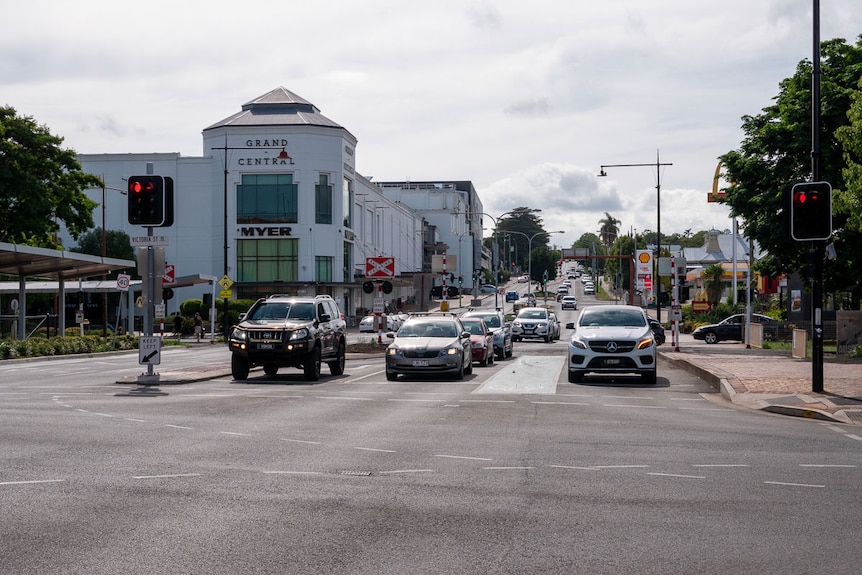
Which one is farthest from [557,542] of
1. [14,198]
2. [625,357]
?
[14,198]

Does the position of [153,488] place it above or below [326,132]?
below

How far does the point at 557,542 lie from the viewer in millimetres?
7090

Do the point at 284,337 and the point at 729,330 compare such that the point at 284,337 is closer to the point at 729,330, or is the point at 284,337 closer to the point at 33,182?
the point at 33,182

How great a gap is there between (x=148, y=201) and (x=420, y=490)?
46.2 feet

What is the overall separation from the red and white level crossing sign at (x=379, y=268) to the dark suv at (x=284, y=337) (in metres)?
20.0

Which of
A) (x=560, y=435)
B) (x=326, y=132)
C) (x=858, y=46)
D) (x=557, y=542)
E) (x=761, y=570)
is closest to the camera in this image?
(x=761, y=570)

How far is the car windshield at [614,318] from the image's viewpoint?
78.6 ft

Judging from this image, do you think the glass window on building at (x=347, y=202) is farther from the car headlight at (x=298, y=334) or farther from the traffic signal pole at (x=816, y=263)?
the traffic signal pole at (x=816, y=263)

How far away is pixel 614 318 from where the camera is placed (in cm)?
2417

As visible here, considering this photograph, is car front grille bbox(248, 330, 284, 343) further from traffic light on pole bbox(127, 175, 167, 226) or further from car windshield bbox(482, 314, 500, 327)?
car windshield bbox(482, 314, 500, 327)

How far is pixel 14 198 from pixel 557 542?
169 feet

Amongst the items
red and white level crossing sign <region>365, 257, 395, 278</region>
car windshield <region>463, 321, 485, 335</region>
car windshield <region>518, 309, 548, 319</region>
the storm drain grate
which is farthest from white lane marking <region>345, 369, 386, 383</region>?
car windshield <region>518, 309, 548, 319</region>

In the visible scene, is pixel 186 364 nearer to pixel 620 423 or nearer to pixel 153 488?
pixel 620 423

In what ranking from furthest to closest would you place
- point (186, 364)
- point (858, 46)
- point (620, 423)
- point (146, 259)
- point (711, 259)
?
point (711, 259)
point (858, 46)
point (186, 364)
point (146, 259)
point (620, 423)
